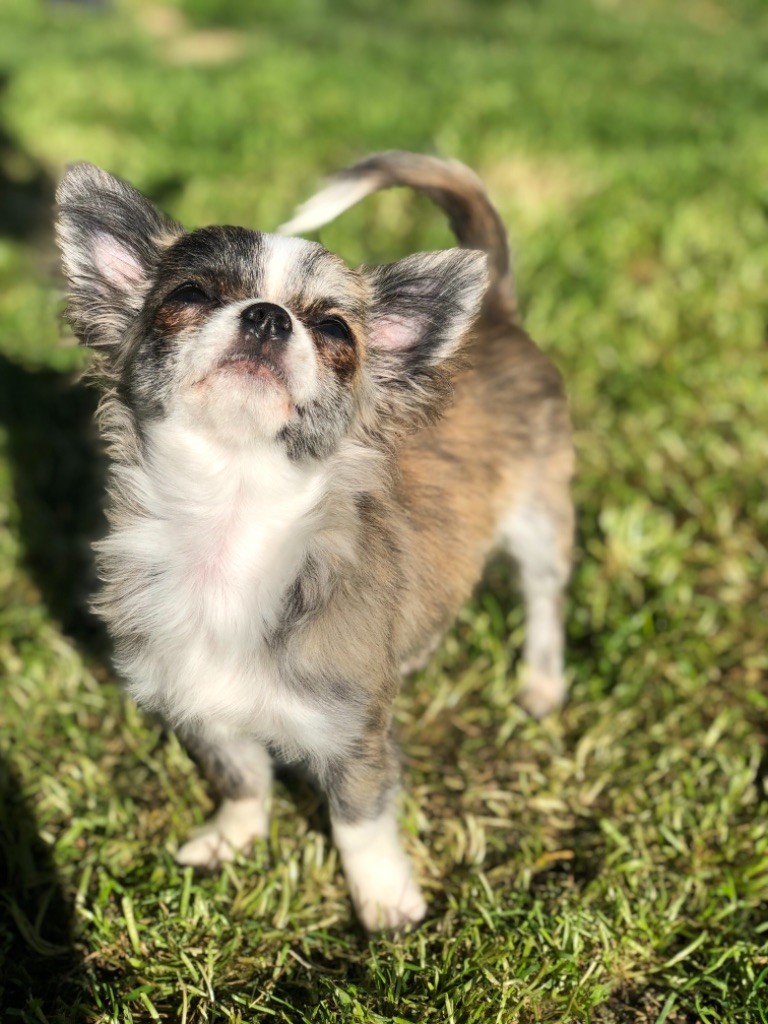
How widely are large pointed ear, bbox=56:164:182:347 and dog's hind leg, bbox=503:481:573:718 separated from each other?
153 centimetres

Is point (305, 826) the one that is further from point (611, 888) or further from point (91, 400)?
point (91, 400)

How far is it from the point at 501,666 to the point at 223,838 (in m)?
1.26

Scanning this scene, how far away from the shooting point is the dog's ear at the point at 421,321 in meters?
2.70

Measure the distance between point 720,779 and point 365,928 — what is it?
1.31 metres

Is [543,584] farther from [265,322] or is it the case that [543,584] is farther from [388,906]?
[265,322]

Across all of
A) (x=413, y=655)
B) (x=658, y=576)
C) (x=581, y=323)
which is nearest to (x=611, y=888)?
(x=413, y=655)

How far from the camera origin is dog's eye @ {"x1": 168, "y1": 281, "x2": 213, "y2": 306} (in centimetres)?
263

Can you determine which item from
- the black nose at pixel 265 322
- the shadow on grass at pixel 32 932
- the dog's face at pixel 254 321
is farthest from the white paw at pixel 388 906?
the black nose at pixel 265 322

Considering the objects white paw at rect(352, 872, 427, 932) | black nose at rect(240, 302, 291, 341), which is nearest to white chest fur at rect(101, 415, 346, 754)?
black nose at rect(240, 302, 291, 341)

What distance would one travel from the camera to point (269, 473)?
8.84 ft

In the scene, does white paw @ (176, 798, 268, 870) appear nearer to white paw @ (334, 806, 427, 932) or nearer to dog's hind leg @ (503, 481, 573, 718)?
white paw @ (334, 806, 427, 932)

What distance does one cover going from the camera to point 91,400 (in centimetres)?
525

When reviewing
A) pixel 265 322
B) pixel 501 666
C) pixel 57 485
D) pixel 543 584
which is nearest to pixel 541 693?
pixel 501 666

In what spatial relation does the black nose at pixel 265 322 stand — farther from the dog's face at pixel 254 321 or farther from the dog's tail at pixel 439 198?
the dog's tail at pixel 439 198
